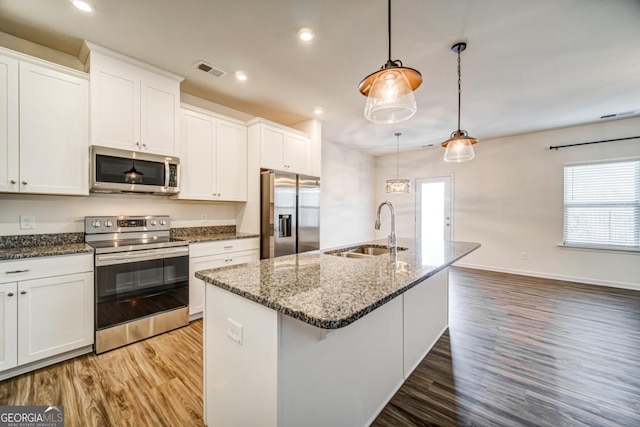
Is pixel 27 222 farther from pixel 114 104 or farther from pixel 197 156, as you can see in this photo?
pixel 197 156

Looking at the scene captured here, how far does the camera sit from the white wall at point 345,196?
17.8ft

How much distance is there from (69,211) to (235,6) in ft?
7.84

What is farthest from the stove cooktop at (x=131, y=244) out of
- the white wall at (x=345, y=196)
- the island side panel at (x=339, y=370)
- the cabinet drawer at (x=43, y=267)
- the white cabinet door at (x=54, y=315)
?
the white wall at (x=345, y=196)

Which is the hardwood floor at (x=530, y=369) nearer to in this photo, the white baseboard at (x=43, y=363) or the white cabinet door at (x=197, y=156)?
the white baseboard at (x=43, y=363)

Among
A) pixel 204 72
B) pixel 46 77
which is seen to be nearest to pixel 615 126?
pixel 204 72

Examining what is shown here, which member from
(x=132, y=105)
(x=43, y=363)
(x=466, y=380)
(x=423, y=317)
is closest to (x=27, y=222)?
(x=43, y=363)

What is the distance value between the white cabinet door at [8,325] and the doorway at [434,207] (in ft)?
19.6

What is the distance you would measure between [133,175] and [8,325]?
143 centimetres

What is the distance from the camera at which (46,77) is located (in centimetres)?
214

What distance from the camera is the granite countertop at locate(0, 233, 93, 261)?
193 cm

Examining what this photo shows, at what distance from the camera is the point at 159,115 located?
269 cm

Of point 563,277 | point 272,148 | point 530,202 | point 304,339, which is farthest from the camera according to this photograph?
point 530,202

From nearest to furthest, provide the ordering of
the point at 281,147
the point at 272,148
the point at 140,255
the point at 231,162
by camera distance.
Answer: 1. the point at 140,255
2. the point at 231,162
3. the point at 272,148
4. the point at 281,147

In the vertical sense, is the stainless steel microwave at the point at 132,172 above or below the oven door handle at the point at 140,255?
above
